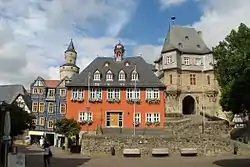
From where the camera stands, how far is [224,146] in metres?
34.3

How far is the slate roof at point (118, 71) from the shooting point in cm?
5159

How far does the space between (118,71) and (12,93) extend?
121 ft

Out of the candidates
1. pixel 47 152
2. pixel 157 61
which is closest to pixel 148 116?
pixel 157 61

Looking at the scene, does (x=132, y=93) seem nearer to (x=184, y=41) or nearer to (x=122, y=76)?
(x=122, y=76)

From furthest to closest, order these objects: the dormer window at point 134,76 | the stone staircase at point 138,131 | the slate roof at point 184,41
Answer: the slate roof at point 184,41 → the dormer window at point 134,76 → the stone staircase at point 138,131

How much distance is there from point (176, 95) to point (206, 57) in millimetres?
8698

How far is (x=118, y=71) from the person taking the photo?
5366cm

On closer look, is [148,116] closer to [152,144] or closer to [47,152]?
[152,144]

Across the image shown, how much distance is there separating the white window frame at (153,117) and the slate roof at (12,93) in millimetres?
36633

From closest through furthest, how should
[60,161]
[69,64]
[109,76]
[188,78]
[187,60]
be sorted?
[60,161] → [109,76] → [188,78] → [187,60] → [69,64]

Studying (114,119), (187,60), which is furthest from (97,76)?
(187,60)

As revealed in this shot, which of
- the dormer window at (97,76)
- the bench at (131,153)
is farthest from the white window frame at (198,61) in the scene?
the bench at (131,153)

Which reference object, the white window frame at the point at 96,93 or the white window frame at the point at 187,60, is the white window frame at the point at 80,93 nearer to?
the white window frame at the point at 96,93

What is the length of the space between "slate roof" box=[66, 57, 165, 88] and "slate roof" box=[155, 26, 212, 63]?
11627mm
